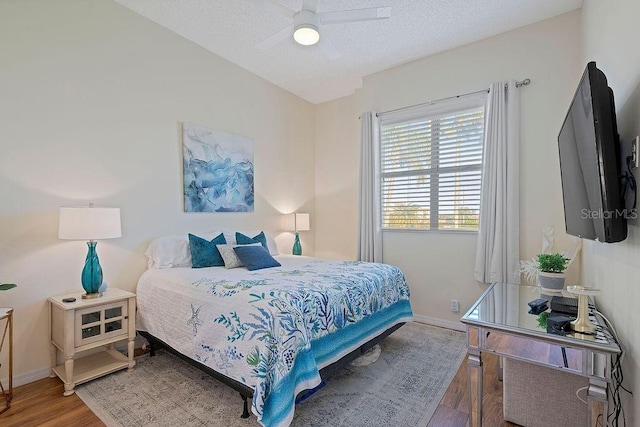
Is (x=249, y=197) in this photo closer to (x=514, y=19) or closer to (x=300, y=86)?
Answer: (x=300, y=86)

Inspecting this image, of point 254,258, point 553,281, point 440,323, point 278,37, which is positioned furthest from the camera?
point 440,323

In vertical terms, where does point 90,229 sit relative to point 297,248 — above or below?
above

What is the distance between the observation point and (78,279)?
2533 millimetres

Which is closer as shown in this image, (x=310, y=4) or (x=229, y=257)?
(x=310, y=4)

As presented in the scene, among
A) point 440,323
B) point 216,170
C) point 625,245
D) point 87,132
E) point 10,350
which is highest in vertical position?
point 87,132

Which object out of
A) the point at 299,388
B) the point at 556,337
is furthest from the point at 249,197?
the point at 556,337

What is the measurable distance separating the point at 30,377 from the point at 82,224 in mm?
1215

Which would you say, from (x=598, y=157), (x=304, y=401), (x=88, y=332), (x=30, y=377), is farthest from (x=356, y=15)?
(x=30, y=377)

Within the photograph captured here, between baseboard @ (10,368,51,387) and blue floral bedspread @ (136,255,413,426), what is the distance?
68 centimetres

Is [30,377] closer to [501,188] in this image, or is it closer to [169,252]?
[169,252]

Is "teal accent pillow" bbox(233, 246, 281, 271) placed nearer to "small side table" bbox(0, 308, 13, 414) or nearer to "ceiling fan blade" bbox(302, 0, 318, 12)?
"small side table" bbox(0, 308, 13, 414)

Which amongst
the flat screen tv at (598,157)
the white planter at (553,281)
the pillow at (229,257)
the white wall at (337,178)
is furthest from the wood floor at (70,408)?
the white wall at (337,178)

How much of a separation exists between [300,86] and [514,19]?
260 centimetres

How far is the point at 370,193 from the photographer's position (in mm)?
3959
